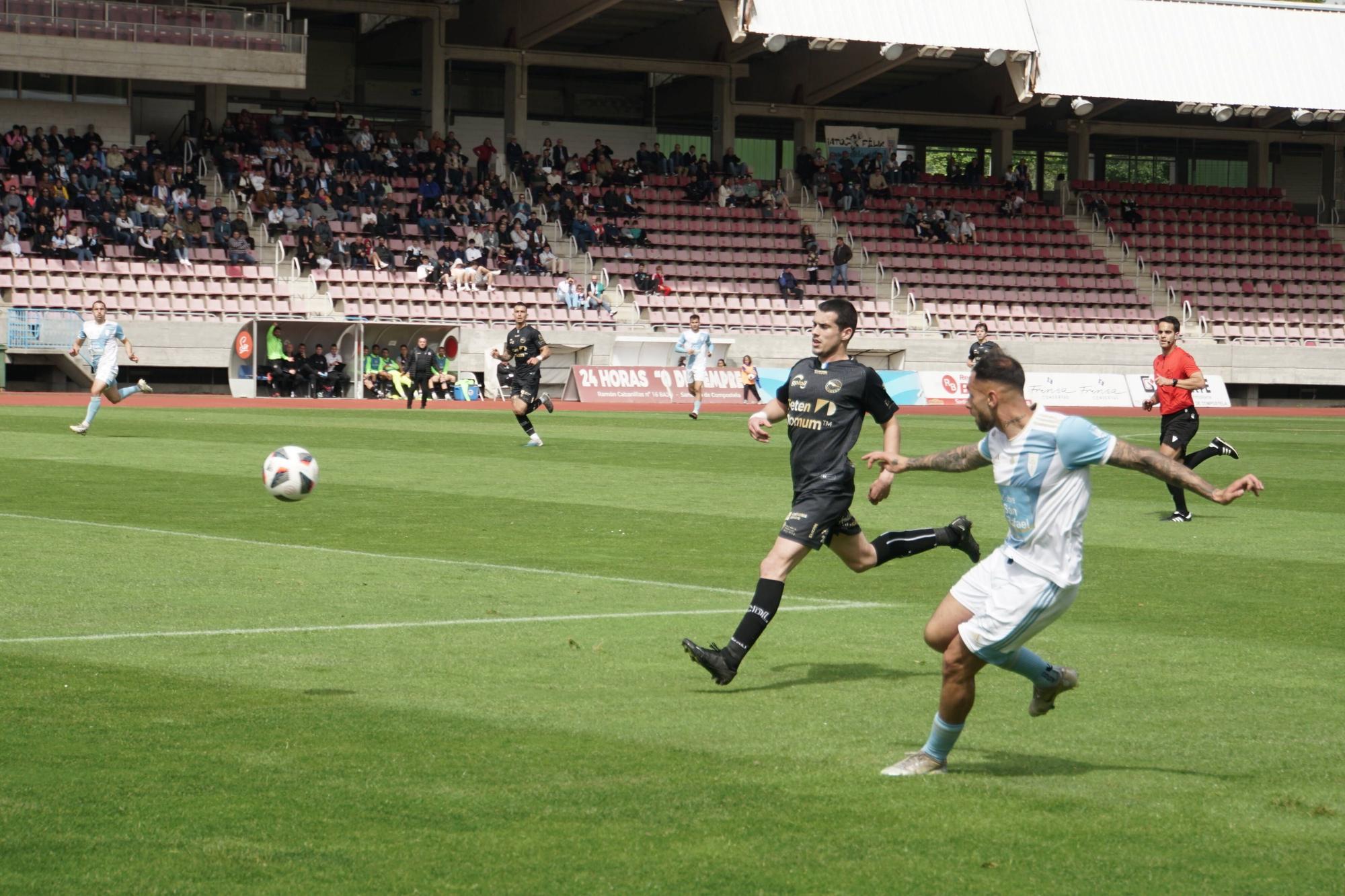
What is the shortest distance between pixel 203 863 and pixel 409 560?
803 cm

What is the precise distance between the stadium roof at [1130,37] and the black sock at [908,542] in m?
40.2

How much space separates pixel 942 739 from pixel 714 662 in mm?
1979

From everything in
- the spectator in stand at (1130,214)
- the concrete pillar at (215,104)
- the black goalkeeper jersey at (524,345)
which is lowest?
the black goalkeeper jersey at (524,345)

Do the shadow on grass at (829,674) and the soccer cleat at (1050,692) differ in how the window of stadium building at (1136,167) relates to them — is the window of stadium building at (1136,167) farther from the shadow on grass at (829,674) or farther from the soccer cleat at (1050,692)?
the soccer cleat at (1050,692)

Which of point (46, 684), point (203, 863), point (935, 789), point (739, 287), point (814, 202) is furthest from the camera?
point (814, 202)

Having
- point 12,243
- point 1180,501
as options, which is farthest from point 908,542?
point 12,243

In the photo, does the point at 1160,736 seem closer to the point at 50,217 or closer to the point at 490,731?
the point at 490,731

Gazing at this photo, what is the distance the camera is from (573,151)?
59.1m

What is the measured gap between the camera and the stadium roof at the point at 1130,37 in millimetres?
Answer: 50062

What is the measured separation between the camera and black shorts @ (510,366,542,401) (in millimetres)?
27156

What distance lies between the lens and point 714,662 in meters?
8.51

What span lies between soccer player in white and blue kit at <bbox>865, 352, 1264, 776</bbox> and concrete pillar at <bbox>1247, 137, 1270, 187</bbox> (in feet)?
207

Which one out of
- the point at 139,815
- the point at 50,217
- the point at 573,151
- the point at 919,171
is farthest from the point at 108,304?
the point at 139,815

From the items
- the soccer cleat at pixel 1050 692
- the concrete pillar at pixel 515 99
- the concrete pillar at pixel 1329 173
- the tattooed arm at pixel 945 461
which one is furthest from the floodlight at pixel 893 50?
the soccer cleat at pixel 1050 692
